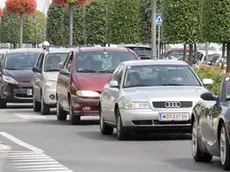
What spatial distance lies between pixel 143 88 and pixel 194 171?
6.32 m

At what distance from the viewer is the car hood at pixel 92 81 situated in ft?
81.7

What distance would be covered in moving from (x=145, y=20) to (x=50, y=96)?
28.9 metres

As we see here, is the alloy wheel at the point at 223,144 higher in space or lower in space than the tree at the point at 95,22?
higher

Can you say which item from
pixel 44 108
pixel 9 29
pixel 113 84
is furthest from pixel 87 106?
pixel 9 29

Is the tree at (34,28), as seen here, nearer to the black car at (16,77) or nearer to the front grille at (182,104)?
the black car at (16,77)

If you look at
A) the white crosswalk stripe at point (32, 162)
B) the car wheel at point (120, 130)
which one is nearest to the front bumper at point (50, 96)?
the car wheel at point (120, 130)

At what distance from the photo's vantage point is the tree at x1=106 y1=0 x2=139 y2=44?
60156mm

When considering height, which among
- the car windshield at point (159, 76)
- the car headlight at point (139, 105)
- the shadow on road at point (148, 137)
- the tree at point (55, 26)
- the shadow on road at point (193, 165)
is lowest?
the tree at point (55, 26)

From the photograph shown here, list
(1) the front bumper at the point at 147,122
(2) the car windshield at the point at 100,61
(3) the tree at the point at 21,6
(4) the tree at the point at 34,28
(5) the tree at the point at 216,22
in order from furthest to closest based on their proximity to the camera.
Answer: (4) the tree at the point at 34,28
(3) the tree at the point at 21,6
(5) the tree at the point at 216,22
(2) the car windshield at the point at 100,61
(1) the front bumper at the point at 147,122

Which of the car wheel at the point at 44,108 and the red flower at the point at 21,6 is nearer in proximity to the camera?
the car wheel at the point at 44,108

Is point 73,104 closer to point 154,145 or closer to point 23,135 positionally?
point 23,135

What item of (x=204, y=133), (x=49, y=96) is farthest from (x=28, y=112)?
(x=204, y=133)

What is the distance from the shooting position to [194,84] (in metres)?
21.6

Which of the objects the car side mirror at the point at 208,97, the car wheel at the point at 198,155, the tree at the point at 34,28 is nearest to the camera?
the car side mirror at the point at 208,97
